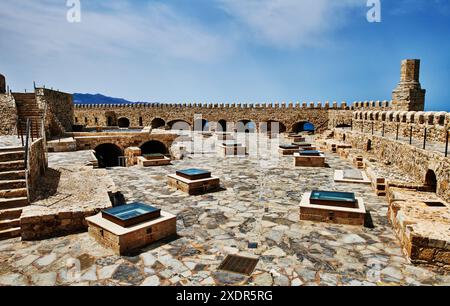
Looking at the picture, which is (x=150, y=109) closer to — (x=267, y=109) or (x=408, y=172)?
(x=267, y=109)

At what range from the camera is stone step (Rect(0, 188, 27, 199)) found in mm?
6492

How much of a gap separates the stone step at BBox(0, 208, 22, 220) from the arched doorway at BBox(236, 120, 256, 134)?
27.7 meters

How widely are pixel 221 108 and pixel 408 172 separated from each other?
28.6 metres

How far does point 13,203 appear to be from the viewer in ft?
20.9

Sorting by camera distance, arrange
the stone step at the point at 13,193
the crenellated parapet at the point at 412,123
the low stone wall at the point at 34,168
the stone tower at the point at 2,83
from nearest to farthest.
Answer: the stone step at the point at 13,193 < the low stone wall at the point at 34,168 < the crenellated parapet at the point at 412,123 < the stone tower at the point at 2,83

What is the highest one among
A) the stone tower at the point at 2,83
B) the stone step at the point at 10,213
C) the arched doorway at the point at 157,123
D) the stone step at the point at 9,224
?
the stone tower at the point at 2,83

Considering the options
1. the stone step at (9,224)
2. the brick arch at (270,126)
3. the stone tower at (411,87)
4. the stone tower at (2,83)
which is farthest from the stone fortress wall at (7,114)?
the stone tower at (411,87)

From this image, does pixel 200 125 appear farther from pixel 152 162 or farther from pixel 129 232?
pixel 129 232

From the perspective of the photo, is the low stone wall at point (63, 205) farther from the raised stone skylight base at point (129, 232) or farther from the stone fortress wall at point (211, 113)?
the stone fortress wall at point (211, 113)

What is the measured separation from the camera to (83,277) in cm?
420

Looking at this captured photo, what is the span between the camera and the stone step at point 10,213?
6.08 meters

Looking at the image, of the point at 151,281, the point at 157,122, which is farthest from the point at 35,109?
the point at 151,281

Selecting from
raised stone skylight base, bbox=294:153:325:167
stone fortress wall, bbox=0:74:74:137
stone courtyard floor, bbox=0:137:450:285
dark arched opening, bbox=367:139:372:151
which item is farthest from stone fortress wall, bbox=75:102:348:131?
stone courtyard floor, bbox=0:137:450:285

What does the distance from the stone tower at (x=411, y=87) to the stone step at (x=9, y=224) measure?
74.2ft
